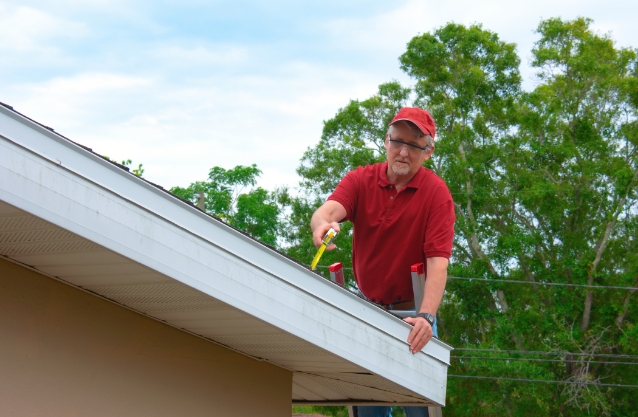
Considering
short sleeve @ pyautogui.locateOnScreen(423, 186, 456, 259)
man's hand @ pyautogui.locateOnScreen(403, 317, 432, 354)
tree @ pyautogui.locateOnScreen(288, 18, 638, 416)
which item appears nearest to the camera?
man's hand @ pyautogui.locateOnScreen(403, 317, 432, 354)

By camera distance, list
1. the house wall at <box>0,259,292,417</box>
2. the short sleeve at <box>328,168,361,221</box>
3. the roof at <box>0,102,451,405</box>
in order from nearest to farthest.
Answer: the roof at <box>0,102,451,405</box> < the house wall at <box>0,259,292,417</box> < the short sleeve at <box>328,168,361,221</box>

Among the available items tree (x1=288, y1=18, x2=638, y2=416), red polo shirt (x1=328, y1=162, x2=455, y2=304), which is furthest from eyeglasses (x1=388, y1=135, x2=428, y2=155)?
tree (x1=288, y1=18, x2=638, y2=416)

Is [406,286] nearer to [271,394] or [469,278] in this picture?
[271,394]

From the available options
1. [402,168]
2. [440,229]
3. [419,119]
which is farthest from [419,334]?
[419,119]

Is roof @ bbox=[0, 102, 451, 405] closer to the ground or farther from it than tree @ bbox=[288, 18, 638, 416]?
closer to the ground

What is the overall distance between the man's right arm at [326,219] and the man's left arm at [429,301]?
1.43 ft

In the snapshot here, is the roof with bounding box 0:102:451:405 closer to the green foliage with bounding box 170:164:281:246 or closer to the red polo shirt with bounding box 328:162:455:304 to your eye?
the red polo shirt with bounding box 328:162:455:304

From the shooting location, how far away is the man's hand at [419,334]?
3.36 meters

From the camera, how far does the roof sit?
7.95ft

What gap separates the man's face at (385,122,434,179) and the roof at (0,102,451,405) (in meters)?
0.86

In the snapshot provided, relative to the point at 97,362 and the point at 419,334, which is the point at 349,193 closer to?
the point at 419,334

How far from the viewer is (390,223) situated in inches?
159

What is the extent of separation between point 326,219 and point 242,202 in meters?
33.3

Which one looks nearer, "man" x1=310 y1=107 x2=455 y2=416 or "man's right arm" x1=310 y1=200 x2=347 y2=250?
"man's right arm" x1=310 y1=200 x2=347 y2=250
